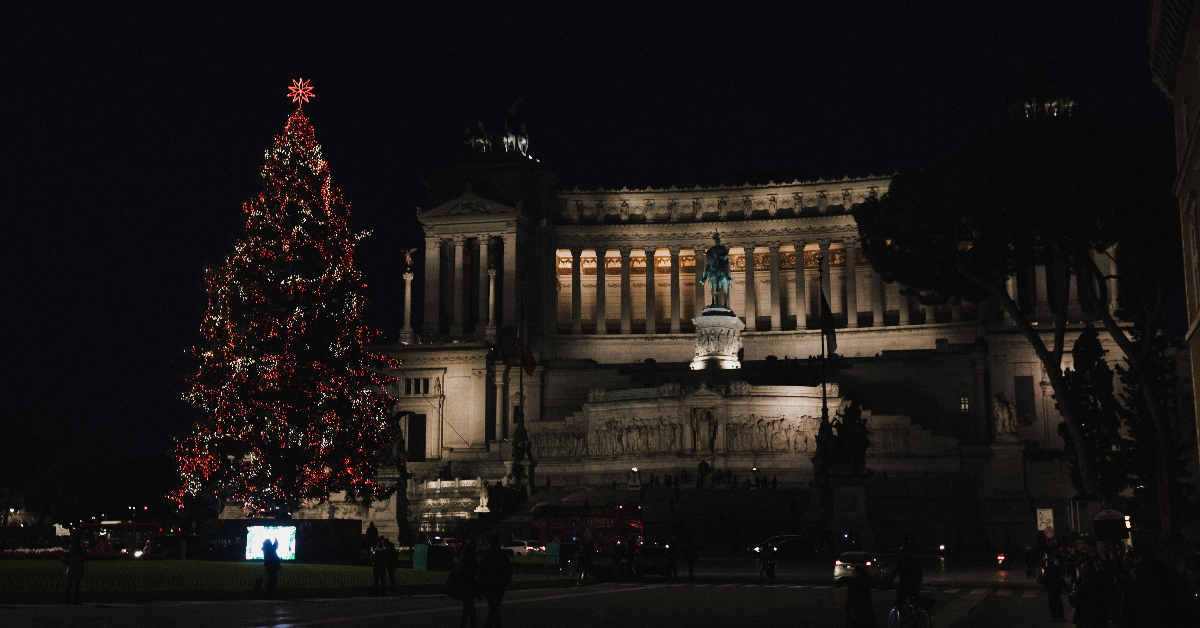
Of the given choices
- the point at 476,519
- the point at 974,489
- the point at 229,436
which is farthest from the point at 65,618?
the point at 974,489

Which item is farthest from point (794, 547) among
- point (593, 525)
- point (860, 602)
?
point (860, 602)

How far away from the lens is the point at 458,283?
86.3m

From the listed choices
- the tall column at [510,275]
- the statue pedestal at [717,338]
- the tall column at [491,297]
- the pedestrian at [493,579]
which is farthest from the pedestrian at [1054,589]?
the tall column at [510,275]

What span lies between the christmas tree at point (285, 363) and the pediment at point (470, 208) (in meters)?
48.1

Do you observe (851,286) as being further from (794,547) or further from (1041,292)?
(794,547)

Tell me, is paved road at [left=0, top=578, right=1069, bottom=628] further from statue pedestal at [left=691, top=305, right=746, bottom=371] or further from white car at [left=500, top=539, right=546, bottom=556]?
statue pedestal at [left=691, top=305, right=746, bottom=371]

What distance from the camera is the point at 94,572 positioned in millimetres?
31531

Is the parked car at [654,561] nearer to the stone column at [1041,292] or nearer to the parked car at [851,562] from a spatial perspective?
the parked car at [851,562]

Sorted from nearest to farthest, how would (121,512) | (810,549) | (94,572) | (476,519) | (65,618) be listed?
(65,618) → (94,572) → (810,549) → (476,519) → (121,512)

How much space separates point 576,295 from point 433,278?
10344mm

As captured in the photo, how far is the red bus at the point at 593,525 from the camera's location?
43094mm

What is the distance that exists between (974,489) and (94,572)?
136 feet

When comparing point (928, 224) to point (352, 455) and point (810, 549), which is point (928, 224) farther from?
point (352, 455)

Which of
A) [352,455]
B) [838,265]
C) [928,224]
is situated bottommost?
[352,455]
